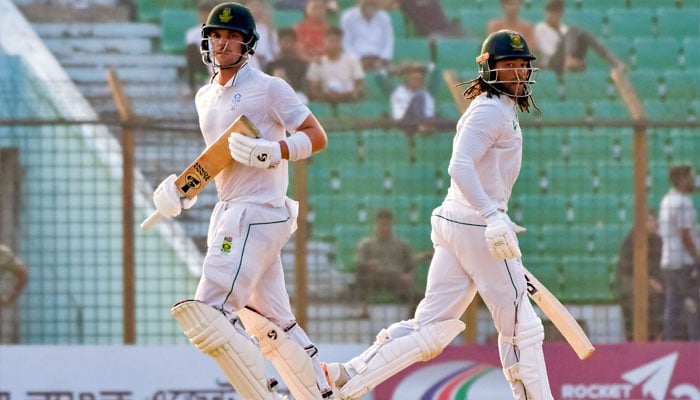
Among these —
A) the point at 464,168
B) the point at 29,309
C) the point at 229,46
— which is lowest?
the point at 29,309

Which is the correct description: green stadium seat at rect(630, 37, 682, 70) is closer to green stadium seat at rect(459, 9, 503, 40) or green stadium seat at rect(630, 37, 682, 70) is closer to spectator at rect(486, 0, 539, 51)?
spectator at rect(486, 0, 539, 51)

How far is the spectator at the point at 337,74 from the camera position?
11461 millimetres

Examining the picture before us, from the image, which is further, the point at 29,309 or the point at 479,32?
the point at 479,32

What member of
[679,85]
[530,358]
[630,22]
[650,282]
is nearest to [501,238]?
[530,358]

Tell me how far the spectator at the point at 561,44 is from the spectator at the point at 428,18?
0.75 m

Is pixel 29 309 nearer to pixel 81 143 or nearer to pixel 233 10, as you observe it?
pixel 81 143

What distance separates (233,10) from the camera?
20.9ft

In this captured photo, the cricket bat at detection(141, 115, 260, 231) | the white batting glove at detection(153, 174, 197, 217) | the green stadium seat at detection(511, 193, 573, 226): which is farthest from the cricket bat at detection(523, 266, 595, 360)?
the green stadium seat at detection(511, 193, 573, 226)

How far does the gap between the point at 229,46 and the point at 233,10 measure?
0.52 ft

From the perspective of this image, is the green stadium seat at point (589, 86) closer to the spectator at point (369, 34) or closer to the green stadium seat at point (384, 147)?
the spectator at point (369, 34)

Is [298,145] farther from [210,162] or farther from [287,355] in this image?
[287,355]

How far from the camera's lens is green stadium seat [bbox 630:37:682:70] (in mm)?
12406

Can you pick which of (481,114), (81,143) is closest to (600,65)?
(81,143)

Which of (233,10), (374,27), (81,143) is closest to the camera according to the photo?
(233,10)
